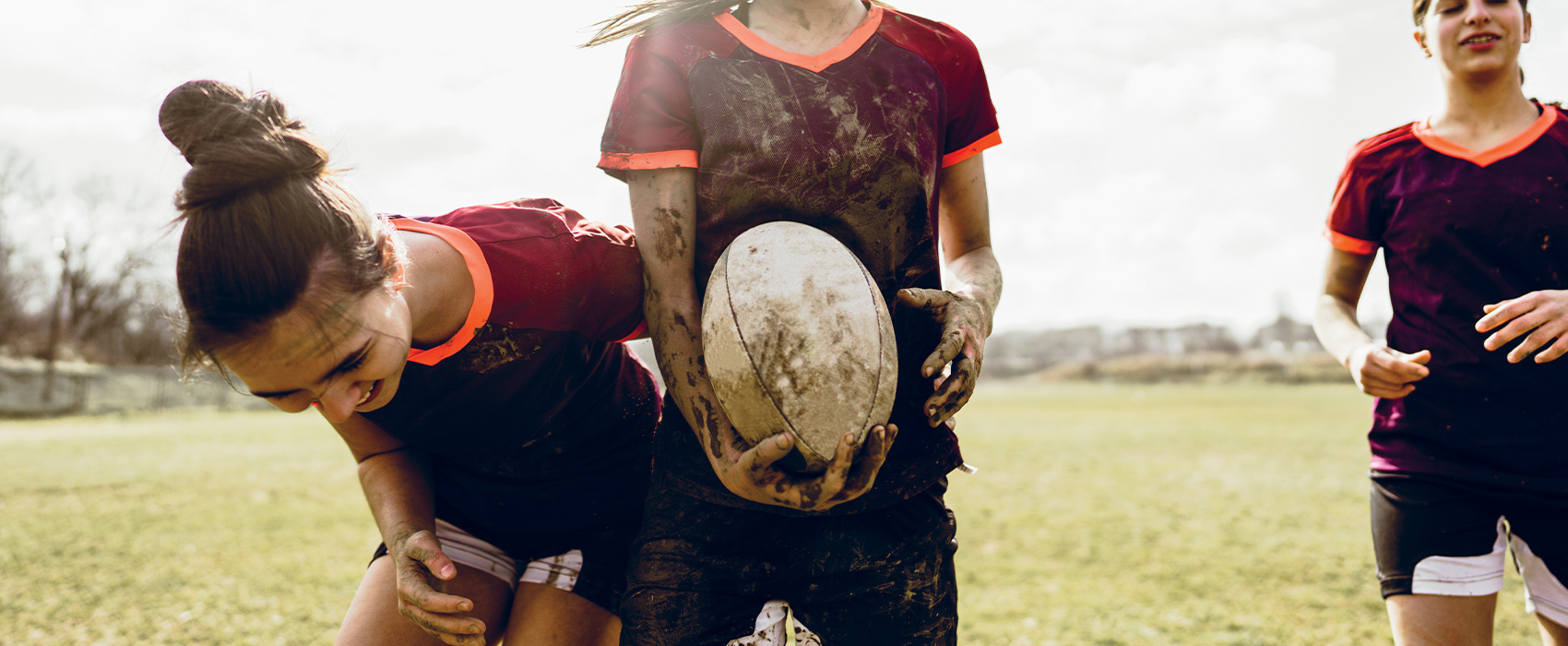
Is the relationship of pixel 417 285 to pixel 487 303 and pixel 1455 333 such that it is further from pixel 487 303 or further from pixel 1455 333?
pixel 1455 333

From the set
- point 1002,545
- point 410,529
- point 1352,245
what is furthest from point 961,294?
point 1002,545

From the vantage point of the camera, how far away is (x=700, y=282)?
1902mm

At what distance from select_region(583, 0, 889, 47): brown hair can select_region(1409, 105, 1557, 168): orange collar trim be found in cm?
173

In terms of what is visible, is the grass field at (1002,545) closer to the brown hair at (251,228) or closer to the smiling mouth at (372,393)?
the smiling mouth at (372,393)

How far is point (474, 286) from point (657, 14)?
2.58 ft

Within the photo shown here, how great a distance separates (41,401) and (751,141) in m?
35.2

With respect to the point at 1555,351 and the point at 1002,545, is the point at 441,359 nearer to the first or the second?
the point at 1555,351

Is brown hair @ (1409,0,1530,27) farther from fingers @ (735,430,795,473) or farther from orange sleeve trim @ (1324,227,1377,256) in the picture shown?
fingers @ (735,430,795,473)

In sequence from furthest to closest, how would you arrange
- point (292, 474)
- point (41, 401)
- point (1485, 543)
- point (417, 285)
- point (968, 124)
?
point (41, 401) < point (292, 474) < point (1485, 543) < point (968, 124) < point (417, 285)

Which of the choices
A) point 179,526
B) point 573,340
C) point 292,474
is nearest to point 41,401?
point 292,474

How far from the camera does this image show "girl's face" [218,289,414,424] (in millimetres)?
1583

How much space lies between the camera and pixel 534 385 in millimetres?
2080

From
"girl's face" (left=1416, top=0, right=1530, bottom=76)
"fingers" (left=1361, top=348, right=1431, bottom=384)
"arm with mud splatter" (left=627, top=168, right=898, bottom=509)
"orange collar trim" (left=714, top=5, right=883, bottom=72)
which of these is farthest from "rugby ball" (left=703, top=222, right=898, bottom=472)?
"girl's face" (left=1416, top=0, right=1530, bottom=76)

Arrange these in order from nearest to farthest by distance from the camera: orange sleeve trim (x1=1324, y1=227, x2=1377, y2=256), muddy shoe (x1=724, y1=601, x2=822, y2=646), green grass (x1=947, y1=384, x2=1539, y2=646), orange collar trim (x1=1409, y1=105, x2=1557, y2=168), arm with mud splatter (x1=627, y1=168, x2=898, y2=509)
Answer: arm with mud splatter (x1=627, y1=168, x2=898, y2=509) < muddy shoe (x1=724, y1=601, x2=822, y2=646) < orange collar trim (x1=1409, y1=105, x2=1557, y2=168) < orange sleeve trim (x1=1324, y1=227, x2=1377, y2=256) < green grass (x1=947, y1=384, x2=1539, y2=646)
